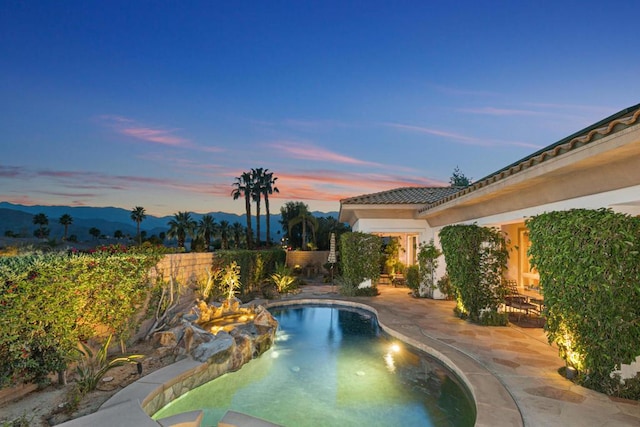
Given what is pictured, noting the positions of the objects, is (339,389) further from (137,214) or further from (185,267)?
(137,214)

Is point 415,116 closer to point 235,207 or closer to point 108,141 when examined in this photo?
point 108,141

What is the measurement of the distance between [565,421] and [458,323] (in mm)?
5868

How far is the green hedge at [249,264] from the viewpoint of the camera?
1404cm

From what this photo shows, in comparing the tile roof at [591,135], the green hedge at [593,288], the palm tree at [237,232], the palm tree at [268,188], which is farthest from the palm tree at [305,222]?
the green hedge at [593,288]

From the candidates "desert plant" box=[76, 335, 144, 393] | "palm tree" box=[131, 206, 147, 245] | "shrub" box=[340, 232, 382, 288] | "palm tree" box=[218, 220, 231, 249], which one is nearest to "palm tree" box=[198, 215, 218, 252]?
"palm tree" box=[218, 220, 231, 249]

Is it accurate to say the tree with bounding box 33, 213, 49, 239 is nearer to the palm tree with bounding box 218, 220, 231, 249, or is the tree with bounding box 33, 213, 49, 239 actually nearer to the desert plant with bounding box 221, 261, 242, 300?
the palm tree with bounding box 218, 220, 231, 249

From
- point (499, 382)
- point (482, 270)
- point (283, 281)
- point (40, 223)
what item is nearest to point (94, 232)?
point (40, 223)

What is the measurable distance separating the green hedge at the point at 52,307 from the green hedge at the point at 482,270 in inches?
355

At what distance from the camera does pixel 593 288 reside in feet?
16.6

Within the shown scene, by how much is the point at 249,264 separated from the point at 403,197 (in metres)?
8.25

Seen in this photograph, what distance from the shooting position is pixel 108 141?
64.1 ft

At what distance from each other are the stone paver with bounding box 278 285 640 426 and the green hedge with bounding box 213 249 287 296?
615 centimetres

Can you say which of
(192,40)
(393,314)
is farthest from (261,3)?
(393,314)

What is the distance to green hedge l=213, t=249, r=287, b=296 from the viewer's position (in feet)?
46.1
